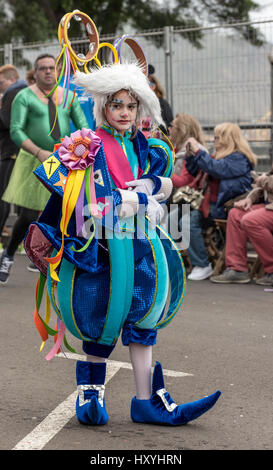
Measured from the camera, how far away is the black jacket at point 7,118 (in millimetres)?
9133

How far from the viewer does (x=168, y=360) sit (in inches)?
204

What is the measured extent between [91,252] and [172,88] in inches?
263

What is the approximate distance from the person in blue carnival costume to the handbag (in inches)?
181

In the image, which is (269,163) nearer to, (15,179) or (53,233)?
→ (15,179)

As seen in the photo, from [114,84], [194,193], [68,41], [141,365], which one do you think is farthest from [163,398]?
[194,193]

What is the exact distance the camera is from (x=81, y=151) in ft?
12.2

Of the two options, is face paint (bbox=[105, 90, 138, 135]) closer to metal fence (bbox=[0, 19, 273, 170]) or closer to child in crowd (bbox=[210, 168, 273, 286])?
child in crowd (bbox=[210, 168, 273, 286])

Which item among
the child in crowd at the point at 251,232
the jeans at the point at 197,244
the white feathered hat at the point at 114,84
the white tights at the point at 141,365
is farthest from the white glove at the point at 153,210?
the jeans at the point at 197,244

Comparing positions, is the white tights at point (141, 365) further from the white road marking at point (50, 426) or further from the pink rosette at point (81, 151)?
the pink rosette at point (81, 151)

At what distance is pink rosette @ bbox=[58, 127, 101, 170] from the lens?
372cm

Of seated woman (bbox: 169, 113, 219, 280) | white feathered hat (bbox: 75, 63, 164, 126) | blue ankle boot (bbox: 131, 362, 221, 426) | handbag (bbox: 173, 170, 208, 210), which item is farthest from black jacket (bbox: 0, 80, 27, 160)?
blue ankle boot (bbox: 131, 362, 221, 426)

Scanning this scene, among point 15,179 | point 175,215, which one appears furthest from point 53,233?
point 175,215

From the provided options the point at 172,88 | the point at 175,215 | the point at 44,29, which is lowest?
the point at 175,215

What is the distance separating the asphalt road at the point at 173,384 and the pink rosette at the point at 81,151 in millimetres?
1238
